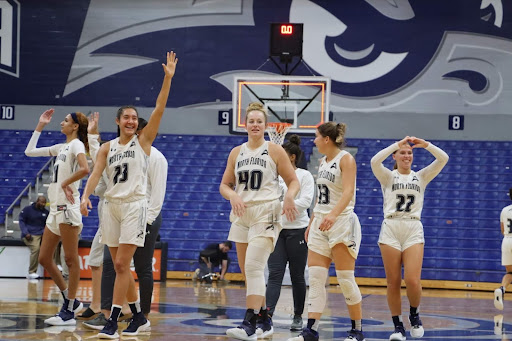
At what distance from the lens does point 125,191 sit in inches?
275

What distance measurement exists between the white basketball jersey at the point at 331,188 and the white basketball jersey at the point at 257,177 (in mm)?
434

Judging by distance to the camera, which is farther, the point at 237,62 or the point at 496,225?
the point at 237,62

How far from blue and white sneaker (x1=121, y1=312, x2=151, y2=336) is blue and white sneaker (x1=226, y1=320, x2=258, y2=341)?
3.24 feet

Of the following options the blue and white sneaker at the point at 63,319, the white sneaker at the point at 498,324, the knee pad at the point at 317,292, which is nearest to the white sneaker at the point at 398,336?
the knee pad at the point at 317,292

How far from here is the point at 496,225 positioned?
19.5m

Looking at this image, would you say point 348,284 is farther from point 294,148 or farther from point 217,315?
point 217,315

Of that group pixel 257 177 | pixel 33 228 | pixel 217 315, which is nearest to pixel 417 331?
pixel 257 177

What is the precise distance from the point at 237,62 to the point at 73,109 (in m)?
4.76

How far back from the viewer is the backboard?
56.7 ft

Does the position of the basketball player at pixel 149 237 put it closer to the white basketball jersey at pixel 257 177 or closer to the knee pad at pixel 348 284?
the white basketball jersey at pixel 257 177

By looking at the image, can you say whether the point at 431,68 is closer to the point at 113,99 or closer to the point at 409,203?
the point at 113,99

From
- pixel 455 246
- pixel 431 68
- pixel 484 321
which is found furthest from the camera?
pixel 431 68

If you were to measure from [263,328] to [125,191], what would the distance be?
6.15 ft

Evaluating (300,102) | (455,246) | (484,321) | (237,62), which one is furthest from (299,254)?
(237,62)
